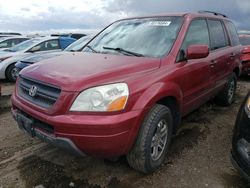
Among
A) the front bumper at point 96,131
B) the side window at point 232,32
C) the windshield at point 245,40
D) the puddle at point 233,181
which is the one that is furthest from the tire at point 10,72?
the puddle at point 233,181

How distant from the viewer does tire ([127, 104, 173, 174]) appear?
3102 millimetres

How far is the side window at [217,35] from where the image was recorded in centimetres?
497

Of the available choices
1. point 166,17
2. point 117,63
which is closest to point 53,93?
point 117,63

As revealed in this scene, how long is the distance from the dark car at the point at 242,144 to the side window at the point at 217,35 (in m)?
2.13

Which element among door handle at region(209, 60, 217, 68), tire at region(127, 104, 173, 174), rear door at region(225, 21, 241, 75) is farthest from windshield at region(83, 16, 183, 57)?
rear door at region(225, 21, 241, 75)

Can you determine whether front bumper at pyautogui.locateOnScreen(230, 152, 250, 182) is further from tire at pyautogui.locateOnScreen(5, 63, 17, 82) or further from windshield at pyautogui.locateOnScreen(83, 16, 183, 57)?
tire at pyautogui.locateOnScreen(5, 63, 17, 82)

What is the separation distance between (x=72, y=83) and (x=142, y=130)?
33.6 inches

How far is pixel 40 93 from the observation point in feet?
10.1

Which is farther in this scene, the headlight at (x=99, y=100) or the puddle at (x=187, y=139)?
the puddle at (x=187, y=139)

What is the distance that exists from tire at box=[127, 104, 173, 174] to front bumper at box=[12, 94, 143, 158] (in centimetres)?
18

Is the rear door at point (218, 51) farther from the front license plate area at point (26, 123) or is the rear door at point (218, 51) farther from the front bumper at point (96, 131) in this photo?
the front license plate area at point (26, 123)

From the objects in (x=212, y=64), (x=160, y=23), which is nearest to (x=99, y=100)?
(x=160, y=23)

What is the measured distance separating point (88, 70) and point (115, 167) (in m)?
1.25

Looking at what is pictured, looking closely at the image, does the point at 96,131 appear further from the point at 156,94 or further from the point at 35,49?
the point at 35,49
